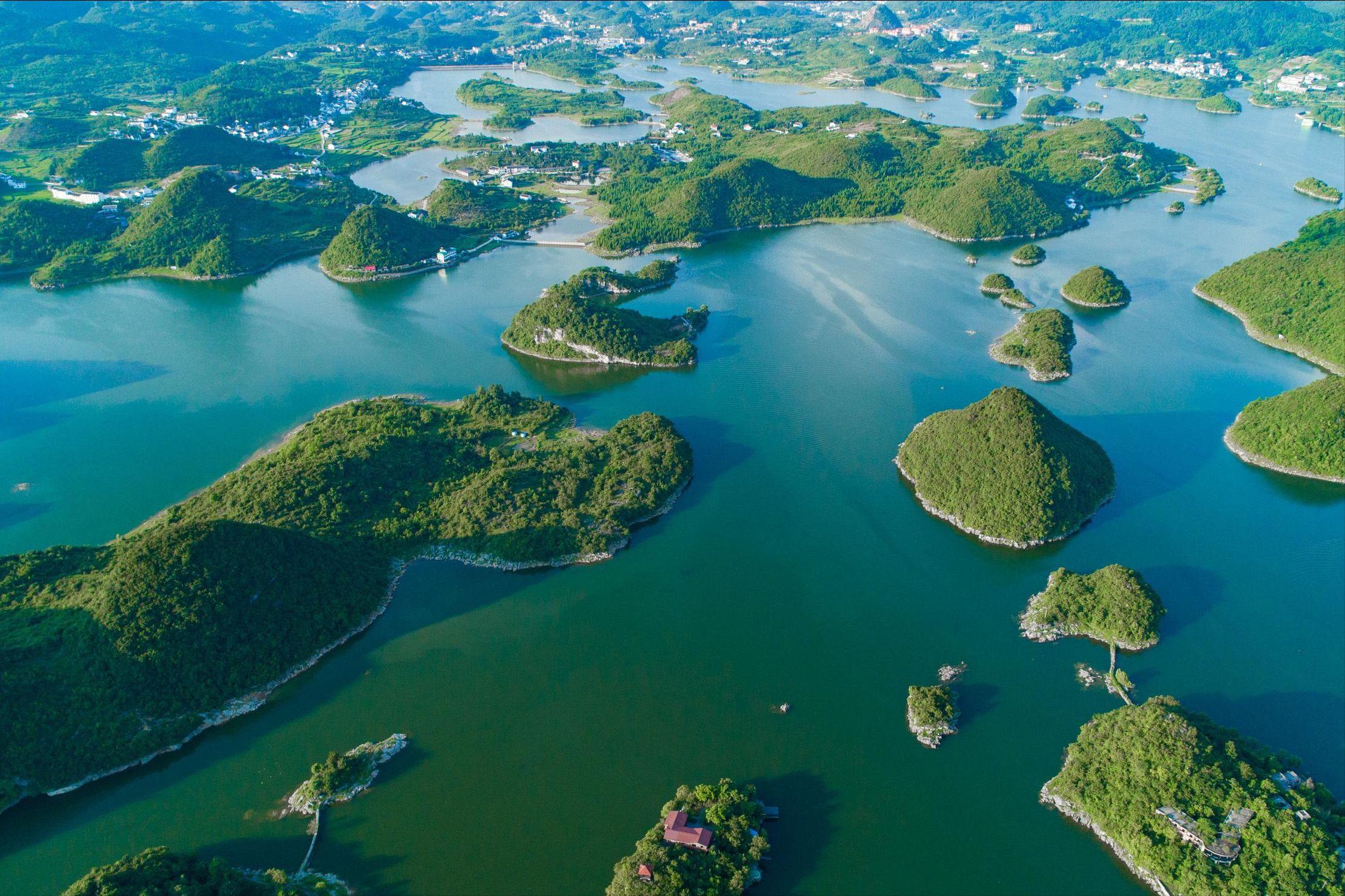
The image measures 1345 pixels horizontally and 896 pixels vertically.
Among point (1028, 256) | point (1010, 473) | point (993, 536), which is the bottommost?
point (993, 536)

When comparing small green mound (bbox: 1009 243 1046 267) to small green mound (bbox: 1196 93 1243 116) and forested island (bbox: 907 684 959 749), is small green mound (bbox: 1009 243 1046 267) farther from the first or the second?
small green mound (bbox: 1196 93 1243 116)

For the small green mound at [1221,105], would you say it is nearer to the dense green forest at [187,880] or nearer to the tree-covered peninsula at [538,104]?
the tree-covered peninsula at [538,104]

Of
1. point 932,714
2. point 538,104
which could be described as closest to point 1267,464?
point 932,714

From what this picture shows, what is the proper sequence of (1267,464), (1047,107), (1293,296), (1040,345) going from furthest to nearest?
(1047,107)
(1293,296)
(1040,345)
(1267,464)

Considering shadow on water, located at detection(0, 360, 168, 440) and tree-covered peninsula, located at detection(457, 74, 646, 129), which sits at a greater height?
tree-covered peninsula, located at detection(457, 74, 646, 129)

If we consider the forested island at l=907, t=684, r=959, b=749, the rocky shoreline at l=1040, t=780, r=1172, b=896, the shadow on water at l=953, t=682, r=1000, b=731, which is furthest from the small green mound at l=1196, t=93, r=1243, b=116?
the rocky shoreline at l=1040, t=780, r=1172, b=896

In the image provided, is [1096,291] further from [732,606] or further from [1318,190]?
[1318,190]

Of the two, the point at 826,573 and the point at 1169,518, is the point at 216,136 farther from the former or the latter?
the point at 1169,518
